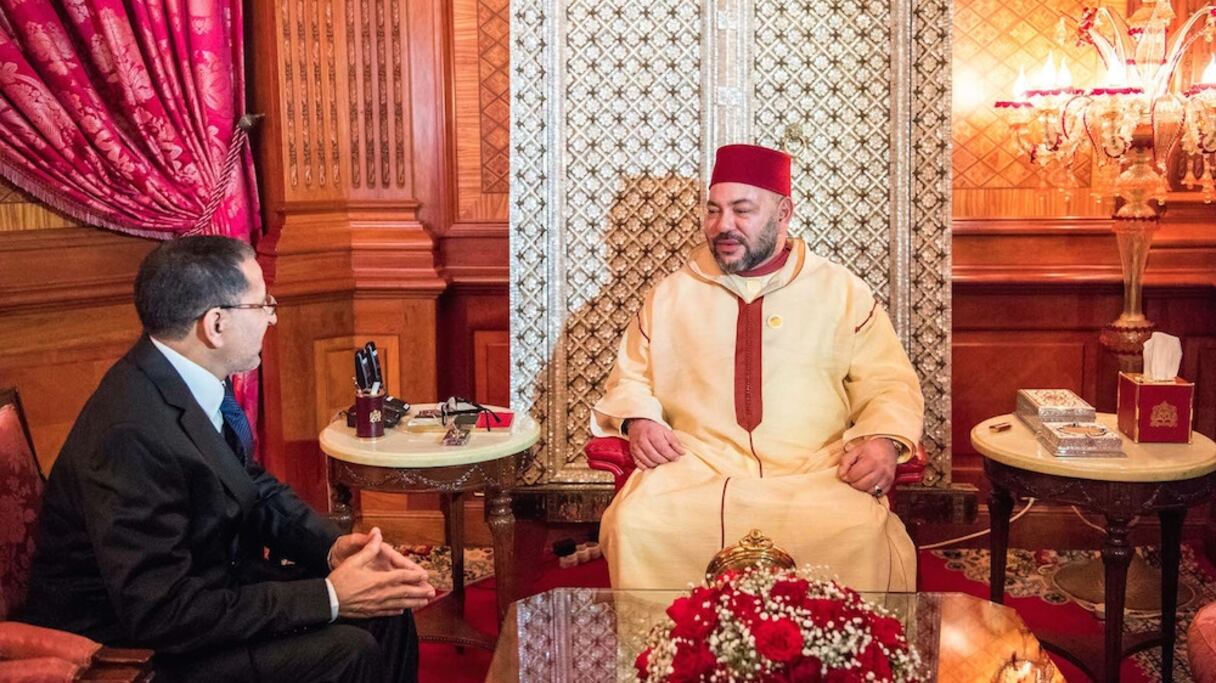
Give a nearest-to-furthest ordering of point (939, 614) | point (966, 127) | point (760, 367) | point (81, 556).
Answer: point (81, 556), point (939, 614), point (760, 367), point (966, 127)

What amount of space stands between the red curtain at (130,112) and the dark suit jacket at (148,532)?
1831 millimetres

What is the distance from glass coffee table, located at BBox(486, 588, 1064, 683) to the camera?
2.62 metres

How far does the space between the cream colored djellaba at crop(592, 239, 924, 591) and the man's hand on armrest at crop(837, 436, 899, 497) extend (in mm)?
30

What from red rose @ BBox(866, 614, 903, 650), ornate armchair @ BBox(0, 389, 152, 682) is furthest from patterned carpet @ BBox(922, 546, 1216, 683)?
ornate armchair @ BBox(0, 389, 152, 682)

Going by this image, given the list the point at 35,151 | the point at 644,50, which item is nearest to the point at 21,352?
the point at 35,151

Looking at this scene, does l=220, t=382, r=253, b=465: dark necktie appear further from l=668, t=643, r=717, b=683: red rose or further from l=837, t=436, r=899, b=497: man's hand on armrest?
l=837, t=436, r=899, b=497: man's hand on armrest

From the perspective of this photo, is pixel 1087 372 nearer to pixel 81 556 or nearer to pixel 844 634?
pixel 844 634

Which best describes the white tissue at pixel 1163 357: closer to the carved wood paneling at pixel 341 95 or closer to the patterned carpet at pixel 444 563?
the patterned carpet at pixel 444 563

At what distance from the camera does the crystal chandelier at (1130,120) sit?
394 cm

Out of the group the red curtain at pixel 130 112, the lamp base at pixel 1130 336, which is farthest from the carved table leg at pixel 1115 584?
the red curtain at pixel 130 112

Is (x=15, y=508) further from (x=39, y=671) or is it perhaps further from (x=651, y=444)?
(x=651, y=444)

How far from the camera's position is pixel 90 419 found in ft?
8.14

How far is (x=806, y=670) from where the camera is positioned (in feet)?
6.95

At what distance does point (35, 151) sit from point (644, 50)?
7.03ft
